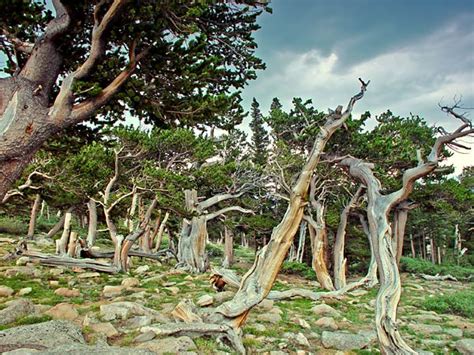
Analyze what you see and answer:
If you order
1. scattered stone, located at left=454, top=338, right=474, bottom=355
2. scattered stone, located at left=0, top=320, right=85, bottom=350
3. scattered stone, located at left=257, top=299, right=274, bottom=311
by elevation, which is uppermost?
scattered stone, located at left=0, top=320, right=85, bottom=350

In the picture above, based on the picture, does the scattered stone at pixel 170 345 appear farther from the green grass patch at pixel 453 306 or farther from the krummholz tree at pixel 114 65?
the green grass patch at pixel 453 306

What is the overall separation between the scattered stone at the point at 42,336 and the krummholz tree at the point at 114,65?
175cm

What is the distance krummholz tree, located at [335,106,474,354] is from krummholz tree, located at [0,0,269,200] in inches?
109

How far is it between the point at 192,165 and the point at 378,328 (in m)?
12.1

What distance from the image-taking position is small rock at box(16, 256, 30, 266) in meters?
11.9

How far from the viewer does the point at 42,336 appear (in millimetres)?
4105

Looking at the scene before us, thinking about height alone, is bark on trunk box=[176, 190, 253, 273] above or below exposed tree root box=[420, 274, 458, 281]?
above

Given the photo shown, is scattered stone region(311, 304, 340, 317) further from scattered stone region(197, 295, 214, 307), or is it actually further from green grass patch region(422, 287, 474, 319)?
green grass patch region(422, 287, 474, 319)

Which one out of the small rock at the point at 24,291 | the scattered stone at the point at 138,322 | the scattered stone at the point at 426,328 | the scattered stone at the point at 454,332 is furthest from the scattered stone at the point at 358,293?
the small rock at the point at 24,291

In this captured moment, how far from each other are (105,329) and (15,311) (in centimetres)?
182

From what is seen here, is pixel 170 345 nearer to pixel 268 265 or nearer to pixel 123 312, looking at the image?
Result: pixel 123 312

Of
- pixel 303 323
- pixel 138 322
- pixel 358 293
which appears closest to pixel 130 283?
pixel 138 322

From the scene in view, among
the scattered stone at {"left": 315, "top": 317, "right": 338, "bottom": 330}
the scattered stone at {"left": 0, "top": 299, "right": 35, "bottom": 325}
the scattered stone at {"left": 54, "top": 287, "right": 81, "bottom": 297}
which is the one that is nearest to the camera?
the scattered stone at {"left": 0, "top": 299, "right": 35, "bottom": 325}

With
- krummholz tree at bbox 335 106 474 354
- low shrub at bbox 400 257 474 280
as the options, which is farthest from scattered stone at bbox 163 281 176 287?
low shrub at bbox 400 257 474 280
